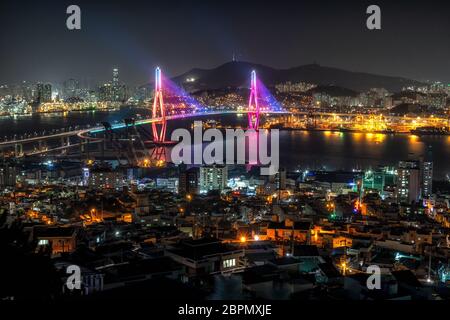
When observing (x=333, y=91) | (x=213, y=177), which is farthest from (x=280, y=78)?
(x=213, y=177)

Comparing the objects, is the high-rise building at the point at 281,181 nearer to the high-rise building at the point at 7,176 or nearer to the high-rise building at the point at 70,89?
the high-rise building at the point at 7,176

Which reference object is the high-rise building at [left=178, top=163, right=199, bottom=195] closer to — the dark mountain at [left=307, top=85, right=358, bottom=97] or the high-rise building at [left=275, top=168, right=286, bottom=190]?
the high-rise building at [left=275, top=168, right=286, bottom=190]

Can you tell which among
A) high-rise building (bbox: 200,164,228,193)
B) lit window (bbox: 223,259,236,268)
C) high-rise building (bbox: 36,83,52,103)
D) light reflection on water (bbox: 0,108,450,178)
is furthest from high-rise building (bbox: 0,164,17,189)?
high-rise building (bbox: 36,83,52,103)

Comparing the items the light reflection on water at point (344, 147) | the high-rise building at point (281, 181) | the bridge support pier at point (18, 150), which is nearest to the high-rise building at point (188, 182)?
the high-rise building at point (281, 181)

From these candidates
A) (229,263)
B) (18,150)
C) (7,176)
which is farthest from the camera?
(18,150)

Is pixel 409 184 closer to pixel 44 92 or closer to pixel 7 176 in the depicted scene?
pixel 7 176

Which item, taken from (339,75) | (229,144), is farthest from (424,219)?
(339,75)

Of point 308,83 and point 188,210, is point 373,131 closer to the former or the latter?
point 188,210

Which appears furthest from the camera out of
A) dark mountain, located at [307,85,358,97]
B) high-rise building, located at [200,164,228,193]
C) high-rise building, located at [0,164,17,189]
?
dark mountain, located at [307,85,358,97]
